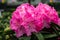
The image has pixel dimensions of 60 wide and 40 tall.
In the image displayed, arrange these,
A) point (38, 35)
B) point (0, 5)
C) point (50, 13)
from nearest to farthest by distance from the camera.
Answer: point (38, 35) → point (50, 13) → point (0, 5)

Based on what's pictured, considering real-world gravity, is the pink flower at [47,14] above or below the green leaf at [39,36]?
above

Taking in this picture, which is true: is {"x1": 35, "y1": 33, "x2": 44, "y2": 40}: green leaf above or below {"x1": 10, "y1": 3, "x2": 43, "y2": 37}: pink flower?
below

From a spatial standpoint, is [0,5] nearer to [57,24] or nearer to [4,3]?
[4,3]

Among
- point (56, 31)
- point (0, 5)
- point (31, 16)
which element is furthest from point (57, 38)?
point (0, 5)

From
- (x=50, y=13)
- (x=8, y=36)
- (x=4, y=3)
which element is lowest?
(x=4, y=3)

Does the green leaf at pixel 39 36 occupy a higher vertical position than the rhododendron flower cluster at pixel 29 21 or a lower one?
lower

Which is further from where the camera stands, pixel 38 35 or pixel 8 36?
pixel 8 36

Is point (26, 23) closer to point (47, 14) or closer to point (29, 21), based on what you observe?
point (29, 21)

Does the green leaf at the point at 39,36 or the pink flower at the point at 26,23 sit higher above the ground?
the pink flower at the point at 26,23

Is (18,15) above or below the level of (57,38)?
above

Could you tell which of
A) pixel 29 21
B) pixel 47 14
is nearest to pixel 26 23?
pixel 29 21

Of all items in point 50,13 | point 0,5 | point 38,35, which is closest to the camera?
point 38,35
